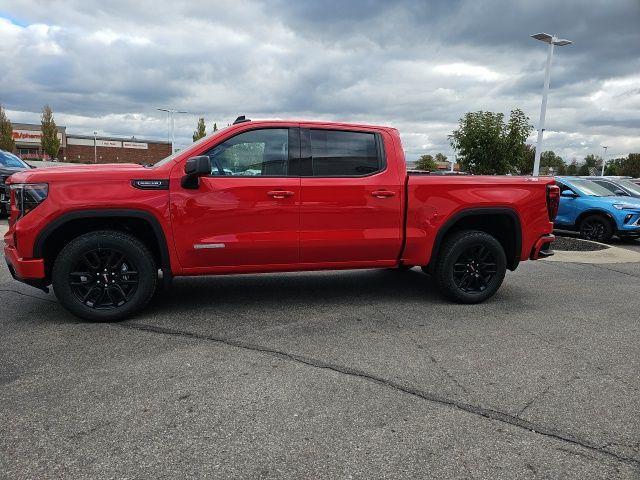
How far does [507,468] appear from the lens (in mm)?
2582

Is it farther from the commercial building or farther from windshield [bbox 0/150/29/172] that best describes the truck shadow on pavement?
the commercial building

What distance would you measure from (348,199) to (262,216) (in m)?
0.86

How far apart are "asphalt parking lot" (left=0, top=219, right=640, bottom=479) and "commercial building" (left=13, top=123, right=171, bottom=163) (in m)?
69.3

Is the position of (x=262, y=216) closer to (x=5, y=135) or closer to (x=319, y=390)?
(x=319, y=390)

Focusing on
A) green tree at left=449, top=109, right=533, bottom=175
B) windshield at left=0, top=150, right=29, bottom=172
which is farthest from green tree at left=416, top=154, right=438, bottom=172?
windshield at left=0, top=150, right=29, bottom=172

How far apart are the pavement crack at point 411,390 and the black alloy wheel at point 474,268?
2339 mm

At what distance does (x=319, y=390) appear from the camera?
338cm

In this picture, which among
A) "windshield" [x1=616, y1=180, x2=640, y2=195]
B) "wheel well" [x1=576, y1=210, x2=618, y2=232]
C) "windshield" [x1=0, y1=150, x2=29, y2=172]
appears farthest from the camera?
"windshield" [x1=616, y1=180, x2=640, y2=195]

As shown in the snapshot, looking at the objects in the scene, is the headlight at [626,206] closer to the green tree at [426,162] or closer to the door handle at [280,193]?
the door handle at [280,193]

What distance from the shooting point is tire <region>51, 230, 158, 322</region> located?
4523 millimetres

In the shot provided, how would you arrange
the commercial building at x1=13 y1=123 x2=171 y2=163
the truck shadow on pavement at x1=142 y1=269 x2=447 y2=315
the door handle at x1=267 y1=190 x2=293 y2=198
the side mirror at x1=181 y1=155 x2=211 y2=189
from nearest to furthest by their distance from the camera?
the side mirror at x1=181 y1=155 x2=211 y2=189 → the door handle at x1=267 y1=190 x2=293 y2=198 → the truck shadow on pavement at x1=142 y1=269 x2=447 y2=315 → the commercial building at x1=13 y1=123 x2=171 y2=163

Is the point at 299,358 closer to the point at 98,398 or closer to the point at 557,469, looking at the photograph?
the point at 98,398

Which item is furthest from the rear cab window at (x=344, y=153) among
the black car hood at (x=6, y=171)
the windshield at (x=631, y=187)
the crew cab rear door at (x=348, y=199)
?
the windshield at (x=631, y=187)

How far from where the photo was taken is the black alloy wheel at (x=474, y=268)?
5605 millimetres
